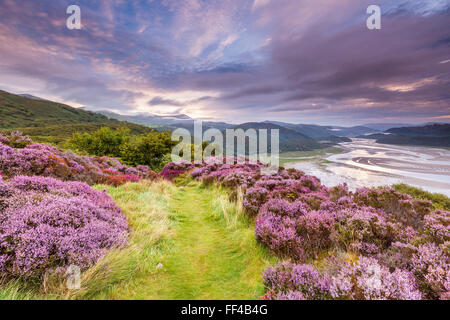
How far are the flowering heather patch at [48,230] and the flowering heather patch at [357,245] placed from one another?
3.44 meters

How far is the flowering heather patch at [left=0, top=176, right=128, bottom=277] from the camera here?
110 inches

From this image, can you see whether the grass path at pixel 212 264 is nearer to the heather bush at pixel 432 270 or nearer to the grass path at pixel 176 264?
the grass path at pixel 176 264

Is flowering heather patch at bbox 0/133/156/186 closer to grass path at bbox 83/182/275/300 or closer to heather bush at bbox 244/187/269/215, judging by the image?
grass path at bbox 83/182/275/300

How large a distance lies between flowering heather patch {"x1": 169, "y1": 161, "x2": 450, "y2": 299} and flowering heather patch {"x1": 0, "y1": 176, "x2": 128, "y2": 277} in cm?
344

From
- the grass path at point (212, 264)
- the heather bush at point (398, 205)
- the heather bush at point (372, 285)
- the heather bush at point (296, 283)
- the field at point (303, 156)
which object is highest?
the field at point (303, 156)

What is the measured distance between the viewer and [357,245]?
12.0 ft

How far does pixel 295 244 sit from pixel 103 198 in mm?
5801

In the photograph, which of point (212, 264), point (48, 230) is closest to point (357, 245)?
point (212, 264)

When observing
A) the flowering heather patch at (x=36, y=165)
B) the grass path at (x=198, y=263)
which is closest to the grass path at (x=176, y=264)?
the grass path at (x=198, y=263)

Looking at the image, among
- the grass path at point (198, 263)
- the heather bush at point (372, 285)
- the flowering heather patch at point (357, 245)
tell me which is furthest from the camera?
the grass path at point (198, 263)

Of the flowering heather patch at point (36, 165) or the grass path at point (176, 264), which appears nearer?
the grass path at point (176, 264)

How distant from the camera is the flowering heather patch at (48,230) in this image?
2.79m

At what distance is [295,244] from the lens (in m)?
4.00

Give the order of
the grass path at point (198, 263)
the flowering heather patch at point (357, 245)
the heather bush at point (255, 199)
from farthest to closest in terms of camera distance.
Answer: the heather bush at point (255, 199), the grass path at point (198, 263), the flowering heather patch at point (357, 245)
